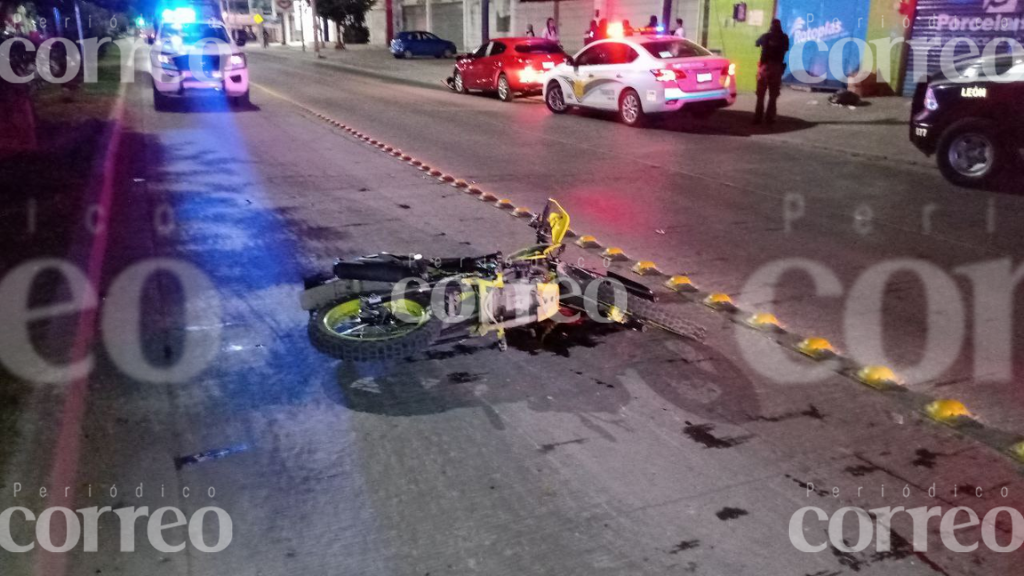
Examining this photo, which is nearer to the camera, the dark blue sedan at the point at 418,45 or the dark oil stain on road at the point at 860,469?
the dark oil stain on road at the point at 860,469

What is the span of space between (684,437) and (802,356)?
1.44m

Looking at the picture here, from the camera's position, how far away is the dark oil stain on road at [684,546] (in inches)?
128

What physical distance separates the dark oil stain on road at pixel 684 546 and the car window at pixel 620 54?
1368 centimetres

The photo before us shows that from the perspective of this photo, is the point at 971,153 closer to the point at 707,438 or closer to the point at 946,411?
the point at 946,411

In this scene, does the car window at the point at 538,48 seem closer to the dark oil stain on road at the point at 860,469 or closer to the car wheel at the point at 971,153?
the car wheel at the point at 971,153

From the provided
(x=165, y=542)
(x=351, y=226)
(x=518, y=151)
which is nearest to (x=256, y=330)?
(x=165, y=542)

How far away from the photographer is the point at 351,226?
8.30 m

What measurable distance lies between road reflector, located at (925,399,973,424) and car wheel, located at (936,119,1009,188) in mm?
6679

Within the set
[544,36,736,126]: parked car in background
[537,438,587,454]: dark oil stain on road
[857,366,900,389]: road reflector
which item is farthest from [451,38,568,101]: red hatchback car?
[537,438,587,454]: dark oil stain on road

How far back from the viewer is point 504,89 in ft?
70.5

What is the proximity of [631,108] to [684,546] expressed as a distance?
44.0 feet

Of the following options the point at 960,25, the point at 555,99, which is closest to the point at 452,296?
the point at 555,99

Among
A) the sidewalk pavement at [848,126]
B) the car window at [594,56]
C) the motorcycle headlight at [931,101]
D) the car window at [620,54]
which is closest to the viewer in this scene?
the motorcycle headlight at [931,101]

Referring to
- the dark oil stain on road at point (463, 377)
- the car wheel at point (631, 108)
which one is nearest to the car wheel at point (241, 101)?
the car wheel at point (631, 108)
